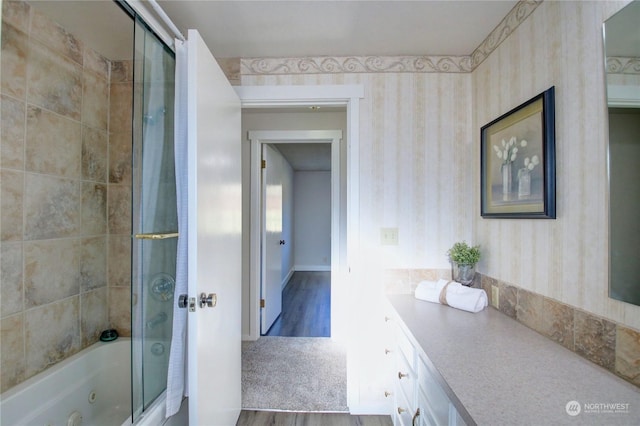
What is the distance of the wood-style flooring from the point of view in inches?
64.5

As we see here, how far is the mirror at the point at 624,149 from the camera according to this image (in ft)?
2.49

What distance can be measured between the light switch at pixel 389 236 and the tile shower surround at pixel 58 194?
5.66 feet

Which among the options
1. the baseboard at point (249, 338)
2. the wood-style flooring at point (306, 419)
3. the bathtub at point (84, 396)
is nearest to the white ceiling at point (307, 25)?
the bathtub at point (84, 396)

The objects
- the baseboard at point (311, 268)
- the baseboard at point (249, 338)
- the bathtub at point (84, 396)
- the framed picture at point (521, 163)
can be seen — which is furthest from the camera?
the baseboard at point (311, 268)

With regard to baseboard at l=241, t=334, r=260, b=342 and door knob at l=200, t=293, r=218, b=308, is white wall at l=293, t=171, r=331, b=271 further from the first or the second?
door knob at l=200, t=293, r=218, b=308

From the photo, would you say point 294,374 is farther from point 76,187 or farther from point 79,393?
point 76,187

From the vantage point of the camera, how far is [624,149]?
80cm

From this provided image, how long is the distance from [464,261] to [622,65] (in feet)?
3.35

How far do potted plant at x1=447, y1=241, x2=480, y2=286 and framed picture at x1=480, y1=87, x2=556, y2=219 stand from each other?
8.8 inches

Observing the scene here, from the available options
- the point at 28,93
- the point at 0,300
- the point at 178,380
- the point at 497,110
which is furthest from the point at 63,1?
the point at 497,110

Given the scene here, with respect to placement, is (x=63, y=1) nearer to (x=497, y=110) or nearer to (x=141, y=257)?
(x=141, y=257)

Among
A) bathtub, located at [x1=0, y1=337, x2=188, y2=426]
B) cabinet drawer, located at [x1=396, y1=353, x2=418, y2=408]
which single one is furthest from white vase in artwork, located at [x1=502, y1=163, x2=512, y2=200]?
bathtub, located at [x1=0, y1=337, x2=188, y2=426]

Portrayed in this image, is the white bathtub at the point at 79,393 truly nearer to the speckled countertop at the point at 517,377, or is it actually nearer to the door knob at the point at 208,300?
the door knob at the point at 208,300

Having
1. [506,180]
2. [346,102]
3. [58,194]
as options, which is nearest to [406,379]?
[506,180]
